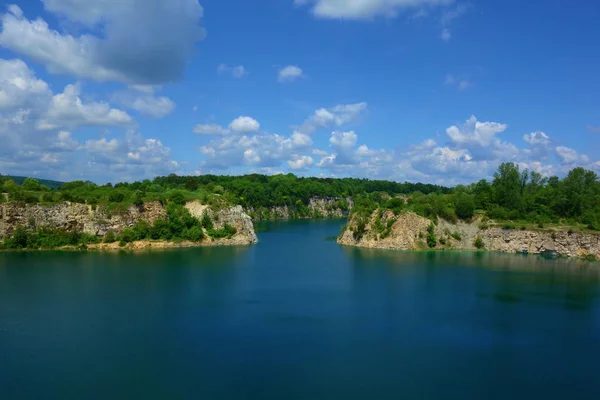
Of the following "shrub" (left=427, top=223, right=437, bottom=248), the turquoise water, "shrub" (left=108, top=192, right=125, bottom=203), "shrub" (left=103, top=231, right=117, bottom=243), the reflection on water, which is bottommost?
the turquoise water

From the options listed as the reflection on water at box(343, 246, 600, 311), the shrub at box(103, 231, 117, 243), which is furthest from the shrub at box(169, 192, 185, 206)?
the reflection on water at box(343, 246, 600, 311)

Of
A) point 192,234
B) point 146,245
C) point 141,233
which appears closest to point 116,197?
point 141,233

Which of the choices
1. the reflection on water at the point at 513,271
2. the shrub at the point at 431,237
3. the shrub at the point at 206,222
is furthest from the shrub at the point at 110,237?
the shrub at the point at 431,237

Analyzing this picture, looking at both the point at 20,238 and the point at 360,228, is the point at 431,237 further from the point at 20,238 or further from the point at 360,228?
the point at 20,238

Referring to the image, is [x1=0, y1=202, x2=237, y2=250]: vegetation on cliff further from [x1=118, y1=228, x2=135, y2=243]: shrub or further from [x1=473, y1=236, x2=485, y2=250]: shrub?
[x1=473, y1=236, x2=485, y2=250]: shrub

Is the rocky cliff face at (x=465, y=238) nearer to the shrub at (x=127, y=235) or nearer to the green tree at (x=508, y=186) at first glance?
the green tree at (x=508, y=186)
